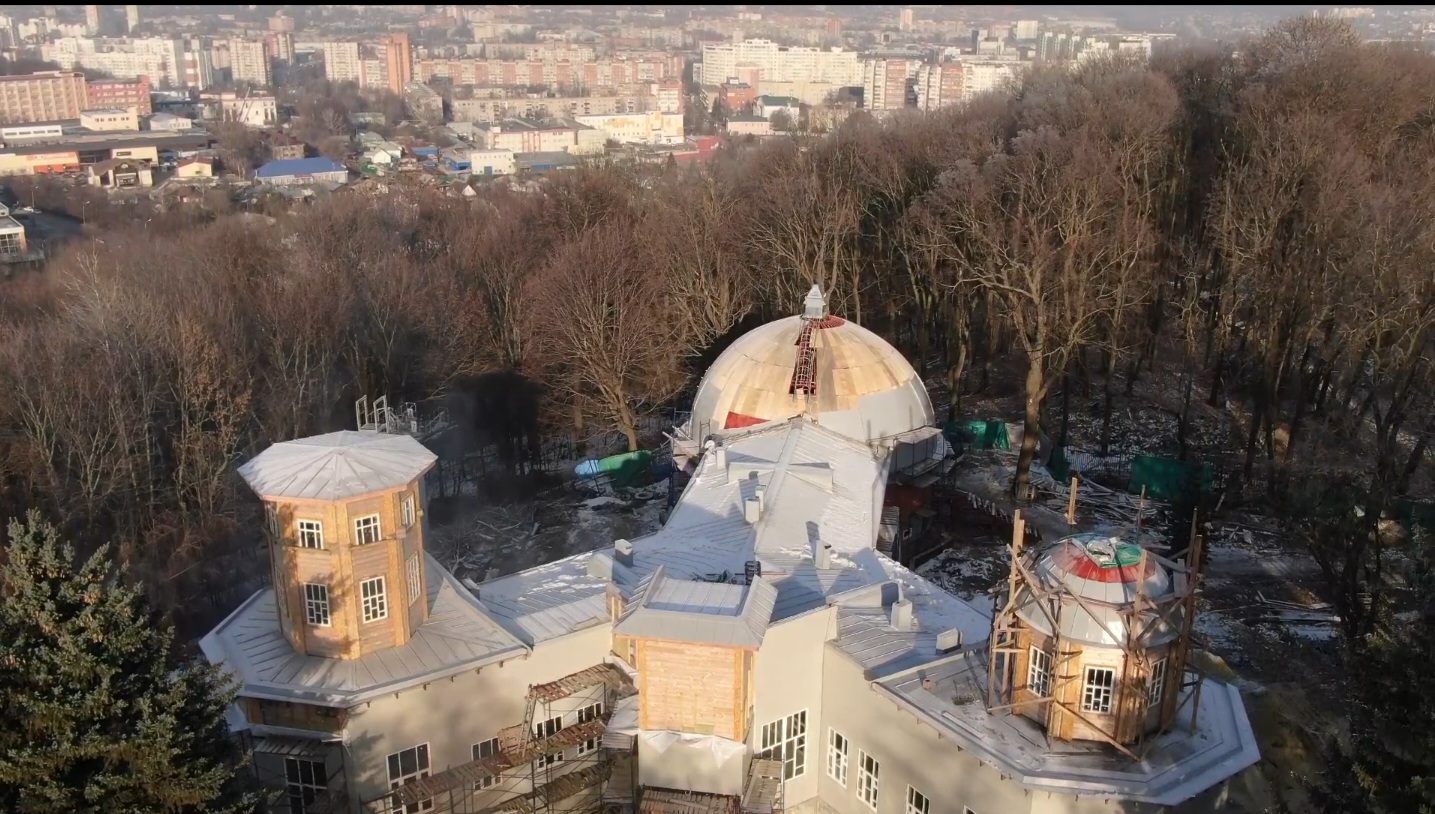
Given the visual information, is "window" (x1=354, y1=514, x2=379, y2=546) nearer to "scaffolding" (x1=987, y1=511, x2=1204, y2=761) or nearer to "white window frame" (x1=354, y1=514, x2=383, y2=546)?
"white window frame" (x1=354, y1=514, x2=383, y2=546)

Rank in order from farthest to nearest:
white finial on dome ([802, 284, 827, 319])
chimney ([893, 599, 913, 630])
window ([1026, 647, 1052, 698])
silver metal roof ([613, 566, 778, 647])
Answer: white finial on dome ([802, 284, 827, 319])
chimney ([893, 599, 913, 630])
silver metal roof ([613, 566, 778, 647])
window ([1026, 647, 1052, 698])

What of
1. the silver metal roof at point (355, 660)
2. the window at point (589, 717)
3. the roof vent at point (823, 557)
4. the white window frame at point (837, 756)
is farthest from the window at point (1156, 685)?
the silver metal roof at point (355, 660)

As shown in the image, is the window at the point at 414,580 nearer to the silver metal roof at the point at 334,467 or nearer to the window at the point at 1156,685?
the silver metal roof at the point at 334,467

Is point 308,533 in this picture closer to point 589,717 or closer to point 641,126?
point 589,717

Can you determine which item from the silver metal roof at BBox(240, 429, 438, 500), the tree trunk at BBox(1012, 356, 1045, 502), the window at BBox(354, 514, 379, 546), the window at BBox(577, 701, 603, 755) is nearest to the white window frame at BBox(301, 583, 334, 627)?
the window at BBox(354, 514, 379, 546)


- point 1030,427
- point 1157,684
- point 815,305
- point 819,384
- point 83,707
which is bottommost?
point 1030,427

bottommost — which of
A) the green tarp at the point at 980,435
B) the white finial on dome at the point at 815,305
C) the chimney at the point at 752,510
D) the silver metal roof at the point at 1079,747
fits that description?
the green tarp at the point at 980,435

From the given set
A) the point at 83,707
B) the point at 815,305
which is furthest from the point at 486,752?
the point at 815,305
